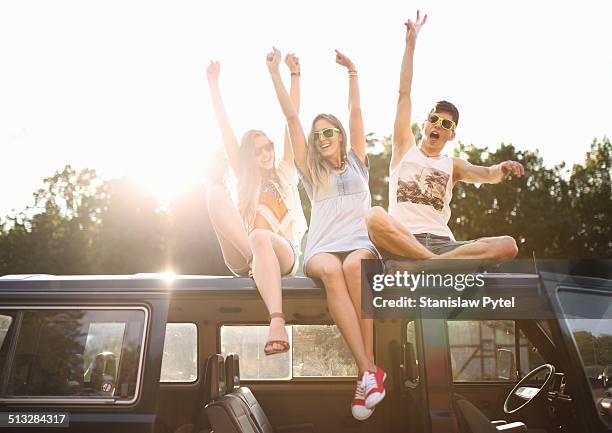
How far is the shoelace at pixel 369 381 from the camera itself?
4090mm

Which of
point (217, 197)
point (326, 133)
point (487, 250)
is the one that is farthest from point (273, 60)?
point (487, 250)

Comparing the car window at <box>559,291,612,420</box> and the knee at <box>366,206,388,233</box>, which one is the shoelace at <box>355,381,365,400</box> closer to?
the knee at <box>366,206,388,233</box>

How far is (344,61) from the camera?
5246mm

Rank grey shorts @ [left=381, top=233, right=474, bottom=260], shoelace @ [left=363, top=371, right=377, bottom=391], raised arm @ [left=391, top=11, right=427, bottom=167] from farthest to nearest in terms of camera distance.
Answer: raised arm @ [left=391, top=11, right=427, bottom=167] → grey shorts @ [left=381, top=233, right=474, bottom=260] → shoelace @ [left=363, top=371, right=377, bottom=391]

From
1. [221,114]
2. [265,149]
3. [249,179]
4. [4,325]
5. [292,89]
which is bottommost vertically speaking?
[4,325]

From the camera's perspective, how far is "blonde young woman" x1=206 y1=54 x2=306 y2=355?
4172 millimetres

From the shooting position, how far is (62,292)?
165 inches

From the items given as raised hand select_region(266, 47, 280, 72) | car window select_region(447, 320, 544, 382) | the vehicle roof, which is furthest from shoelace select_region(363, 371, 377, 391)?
raised hand select_region(266, 47, 280, 72)

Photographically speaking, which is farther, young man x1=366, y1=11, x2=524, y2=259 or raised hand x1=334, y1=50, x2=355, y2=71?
raised hand x1=334, y1=50, x2=355, y2=71

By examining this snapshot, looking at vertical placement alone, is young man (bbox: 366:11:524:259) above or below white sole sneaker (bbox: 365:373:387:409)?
above

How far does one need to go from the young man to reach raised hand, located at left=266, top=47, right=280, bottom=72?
32.7 inches

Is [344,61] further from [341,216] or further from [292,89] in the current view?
[341,216]

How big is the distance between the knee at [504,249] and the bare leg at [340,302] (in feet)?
2.79

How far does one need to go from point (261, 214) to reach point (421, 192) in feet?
3.34
